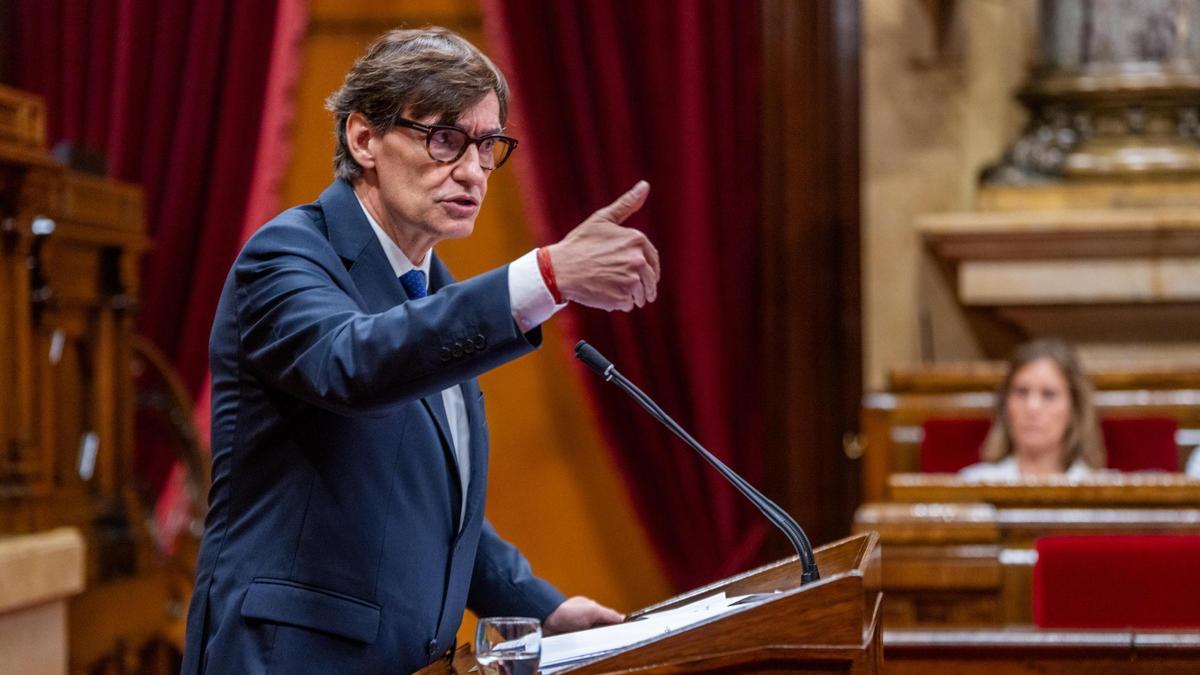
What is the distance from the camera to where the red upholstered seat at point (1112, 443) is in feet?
14.1

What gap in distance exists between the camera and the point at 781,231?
4.71 meters

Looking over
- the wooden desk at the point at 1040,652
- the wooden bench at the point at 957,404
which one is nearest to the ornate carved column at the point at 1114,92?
the wooden bench at the point at 957,404

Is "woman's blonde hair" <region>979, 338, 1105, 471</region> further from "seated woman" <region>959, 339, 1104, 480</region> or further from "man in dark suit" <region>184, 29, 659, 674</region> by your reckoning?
"man in dark suit" <region>184, 29, 659, 674</region>

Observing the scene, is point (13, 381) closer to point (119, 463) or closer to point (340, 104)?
point (119, 463)

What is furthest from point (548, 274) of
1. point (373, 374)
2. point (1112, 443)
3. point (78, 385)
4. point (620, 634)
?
point (1112, 443)

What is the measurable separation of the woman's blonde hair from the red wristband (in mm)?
3043

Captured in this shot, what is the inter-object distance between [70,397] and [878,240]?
2654mm

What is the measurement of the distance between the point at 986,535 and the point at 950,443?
1.51m

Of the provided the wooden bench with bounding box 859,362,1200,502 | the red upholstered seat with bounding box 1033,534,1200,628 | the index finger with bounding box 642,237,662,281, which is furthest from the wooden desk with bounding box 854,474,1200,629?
the index finger with bounding box 642,237,662,281

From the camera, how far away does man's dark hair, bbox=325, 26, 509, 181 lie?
1.64 m

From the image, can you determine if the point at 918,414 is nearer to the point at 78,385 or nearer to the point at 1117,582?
the point at 1117,582

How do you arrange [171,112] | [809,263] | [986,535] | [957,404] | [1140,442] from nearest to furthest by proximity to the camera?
[986,535] → [1140,442] → [957,404] → [809,263] → [171,112]

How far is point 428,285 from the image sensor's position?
1.81m

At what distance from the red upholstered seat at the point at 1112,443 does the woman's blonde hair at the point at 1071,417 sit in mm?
109
